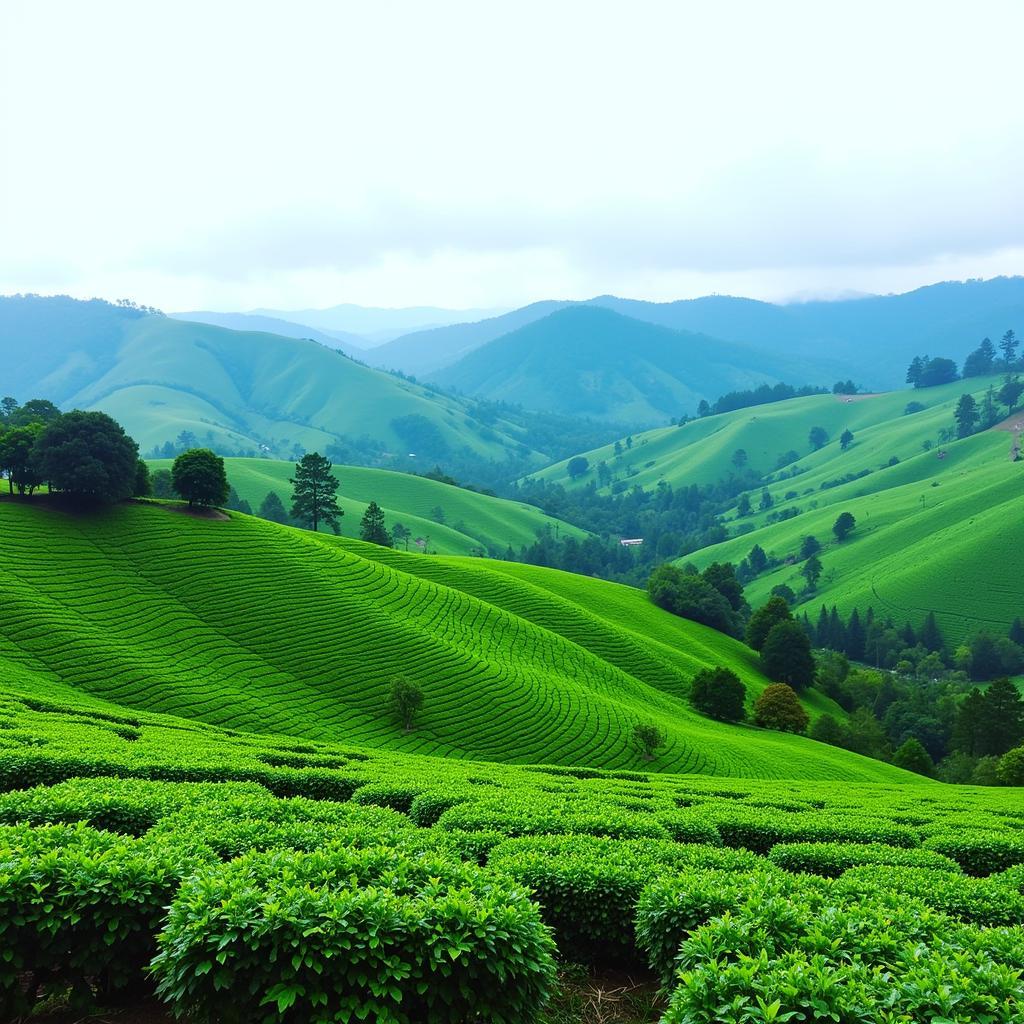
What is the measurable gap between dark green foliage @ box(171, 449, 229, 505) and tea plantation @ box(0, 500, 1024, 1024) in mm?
29396

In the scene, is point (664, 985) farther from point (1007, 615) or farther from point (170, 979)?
point (1007, 615)

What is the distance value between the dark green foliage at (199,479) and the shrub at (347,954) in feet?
259

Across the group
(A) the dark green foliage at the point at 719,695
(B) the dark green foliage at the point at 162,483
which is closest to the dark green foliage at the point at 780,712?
(A) the dark green foliage at the point at 719,695

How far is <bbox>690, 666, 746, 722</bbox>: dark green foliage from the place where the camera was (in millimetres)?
75250

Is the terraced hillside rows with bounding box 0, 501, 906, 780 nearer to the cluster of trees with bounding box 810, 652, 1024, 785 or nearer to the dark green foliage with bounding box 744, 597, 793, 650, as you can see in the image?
the cluster of trees with bounding box 810, 652, 1024, 785

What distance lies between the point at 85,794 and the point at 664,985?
39.6 ft

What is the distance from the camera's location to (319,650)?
197ft

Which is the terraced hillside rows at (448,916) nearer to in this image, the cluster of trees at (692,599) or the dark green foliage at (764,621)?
the dark green foliage at (764,621)

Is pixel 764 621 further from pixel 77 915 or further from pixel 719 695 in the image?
pixel 77 915

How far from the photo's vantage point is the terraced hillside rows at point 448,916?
27.0ft

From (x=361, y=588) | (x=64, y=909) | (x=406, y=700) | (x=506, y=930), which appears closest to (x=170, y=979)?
(x=64, y=909)

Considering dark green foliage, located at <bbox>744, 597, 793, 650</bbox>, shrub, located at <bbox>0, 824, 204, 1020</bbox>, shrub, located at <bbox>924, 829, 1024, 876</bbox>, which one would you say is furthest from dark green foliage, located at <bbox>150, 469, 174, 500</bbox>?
shrub, located at <bbox>924, 829, 1024, 876</bbox>

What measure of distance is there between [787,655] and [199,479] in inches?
3202

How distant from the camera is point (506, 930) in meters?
9.15
